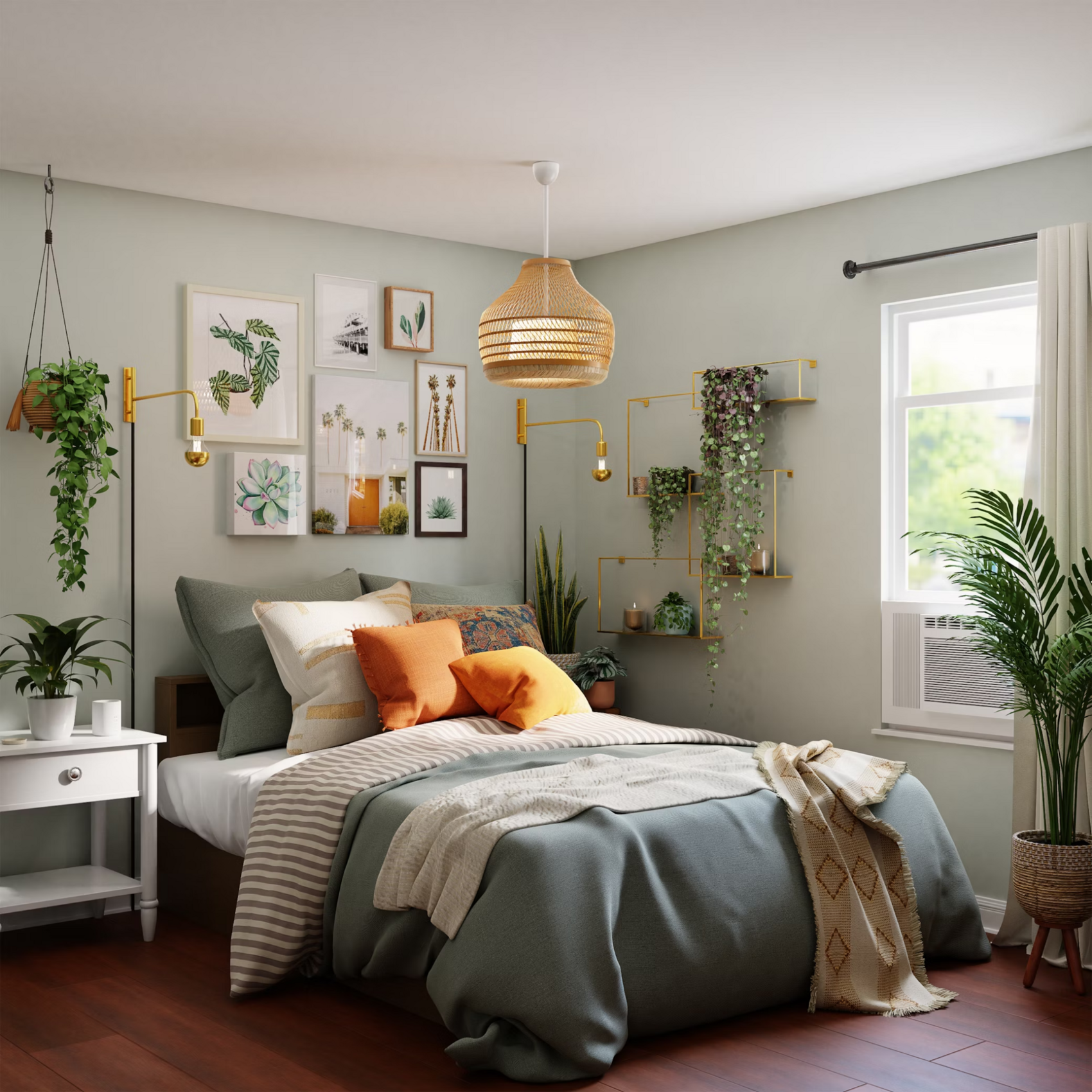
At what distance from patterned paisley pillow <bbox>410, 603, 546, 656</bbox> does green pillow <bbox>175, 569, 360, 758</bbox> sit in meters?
0.61

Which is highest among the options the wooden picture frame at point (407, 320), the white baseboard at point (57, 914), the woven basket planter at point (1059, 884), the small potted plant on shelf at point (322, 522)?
the wooden picture frame at point (407, 320)

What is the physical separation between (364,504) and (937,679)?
93.8 inches

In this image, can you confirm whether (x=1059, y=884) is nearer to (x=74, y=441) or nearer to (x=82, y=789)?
→ (x=82, y=789)

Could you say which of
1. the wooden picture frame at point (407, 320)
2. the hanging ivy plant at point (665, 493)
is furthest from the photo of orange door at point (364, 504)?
the hanging ivy plant at point (665, 493)

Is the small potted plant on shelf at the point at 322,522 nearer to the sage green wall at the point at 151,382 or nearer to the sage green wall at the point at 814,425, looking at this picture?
the sage green wall at the point at 151,382

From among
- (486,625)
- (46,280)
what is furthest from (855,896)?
(46,280)

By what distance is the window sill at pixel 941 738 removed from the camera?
4271 millimetres

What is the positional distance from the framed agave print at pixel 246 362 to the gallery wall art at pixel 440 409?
22.4 inches

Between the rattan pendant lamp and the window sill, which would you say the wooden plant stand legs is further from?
the rattan pendant lamp

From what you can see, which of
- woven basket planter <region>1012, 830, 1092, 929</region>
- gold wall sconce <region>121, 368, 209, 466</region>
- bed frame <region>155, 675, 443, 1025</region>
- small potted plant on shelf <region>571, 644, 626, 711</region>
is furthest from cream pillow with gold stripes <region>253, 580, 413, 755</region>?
woven basket planter <region>1012, 830, 1092, 929</region>

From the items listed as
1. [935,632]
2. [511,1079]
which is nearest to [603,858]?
[511,1079]

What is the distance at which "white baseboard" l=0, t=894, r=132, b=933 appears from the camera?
425 cm

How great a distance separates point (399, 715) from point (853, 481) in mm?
1938

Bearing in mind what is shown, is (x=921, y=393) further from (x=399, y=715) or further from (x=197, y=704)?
(x=197, y=704)
